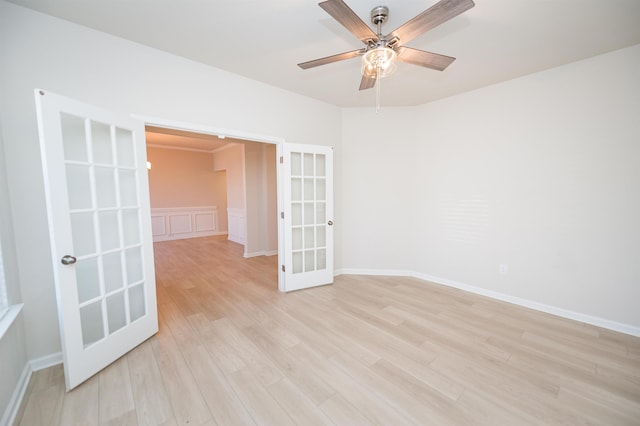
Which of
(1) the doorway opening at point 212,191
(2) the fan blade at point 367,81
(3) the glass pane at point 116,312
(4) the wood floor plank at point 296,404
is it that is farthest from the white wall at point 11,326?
(1) the doorway opening at point 212,191

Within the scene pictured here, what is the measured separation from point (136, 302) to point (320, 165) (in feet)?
8.64

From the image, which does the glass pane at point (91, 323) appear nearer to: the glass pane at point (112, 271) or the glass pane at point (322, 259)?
the glass pane at point (112, 271)

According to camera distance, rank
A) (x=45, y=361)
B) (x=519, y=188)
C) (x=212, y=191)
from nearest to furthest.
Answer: (x=45, y=361)
(x=519, y=188)
(x=212, y=191)

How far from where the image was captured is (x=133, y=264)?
2121 mm

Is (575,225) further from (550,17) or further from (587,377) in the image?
(550,17)

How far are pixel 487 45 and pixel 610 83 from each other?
1.35 metres

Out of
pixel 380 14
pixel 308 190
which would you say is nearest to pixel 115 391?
pixel 308 190

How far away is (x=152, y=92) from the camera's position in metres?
2.24

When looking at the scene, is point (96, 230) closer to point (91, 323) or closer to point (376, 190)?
point (91, 323)

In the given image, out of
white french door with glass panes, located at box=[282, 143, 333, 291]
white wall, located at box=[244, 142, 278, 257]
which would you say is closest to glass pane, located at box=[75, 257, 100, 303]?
white french door with glass panes, located at box=[282, 143, 333, 291]

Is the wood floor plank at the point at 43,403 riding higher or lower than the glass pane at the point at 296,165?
lower

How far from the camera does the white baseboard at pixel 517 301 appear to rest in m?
2.33

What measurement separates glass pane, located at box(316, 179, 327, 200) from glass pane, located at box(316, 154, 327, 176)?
0.35 ft

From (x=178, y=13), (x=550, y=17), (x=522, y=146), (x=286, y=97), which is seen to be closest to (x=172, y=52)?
(x=178, y=13)
